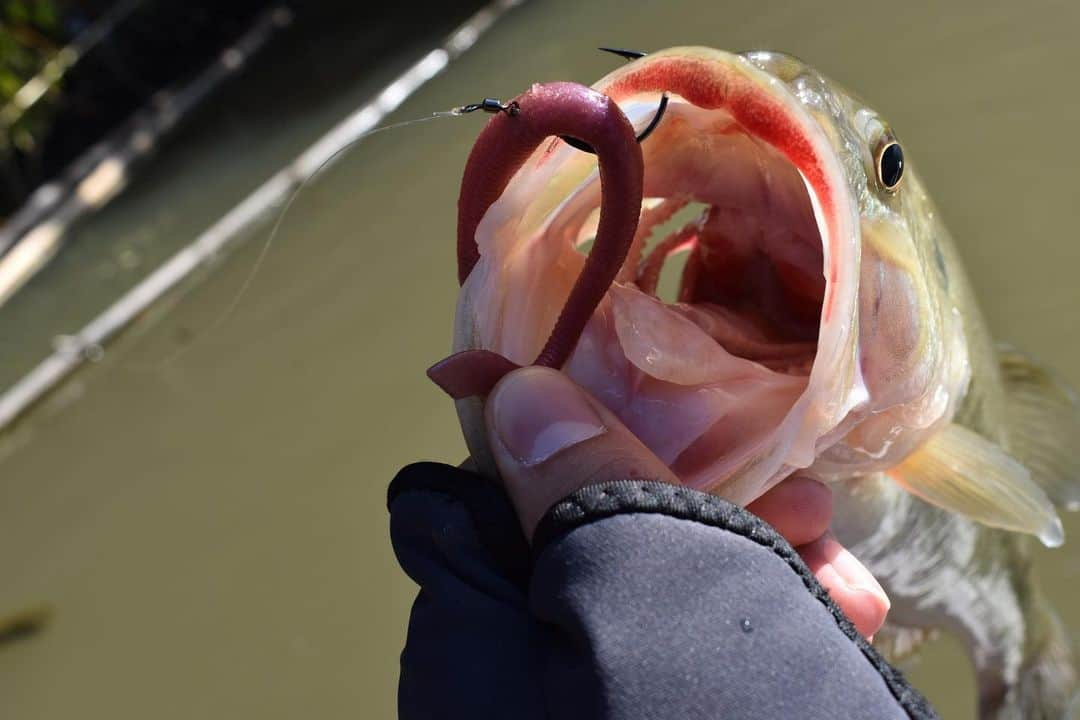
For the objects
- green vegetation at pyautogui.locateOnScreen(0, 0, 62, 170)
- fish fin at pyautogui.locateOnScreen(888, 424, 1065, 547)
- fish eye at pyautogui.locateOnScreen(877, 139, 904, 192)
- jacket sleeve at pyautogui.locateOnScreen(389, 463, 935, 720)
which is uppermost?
green vegetation at pyautogui.locateOnScreen(0, 0, 62, 170)

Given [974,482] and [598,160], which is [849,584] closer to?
[974,482]

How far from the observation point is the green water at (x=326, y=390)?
8.27 feet

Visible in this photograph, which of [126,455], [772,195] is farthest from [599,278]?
[126,455]

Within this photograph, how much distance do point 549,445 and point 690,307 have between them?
1.24ft

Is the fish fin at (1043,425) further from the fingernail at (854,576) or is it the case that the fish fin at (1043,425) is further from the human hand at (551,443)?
the human hand at (551,443)

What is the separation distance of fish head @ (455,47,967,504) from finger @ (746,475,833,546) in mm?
45

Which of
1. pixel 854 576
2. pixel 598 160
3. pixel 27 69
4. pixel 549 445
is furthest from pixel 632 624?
pixel 27 69

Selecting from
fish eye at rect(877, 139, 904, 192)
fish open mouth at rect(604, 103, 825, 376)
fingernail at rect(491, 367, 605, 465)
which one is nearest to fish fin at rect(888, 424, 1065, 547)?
fish open mouth at rect(604, 103, 825, 376)

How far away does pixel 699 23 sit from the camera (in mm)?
4254

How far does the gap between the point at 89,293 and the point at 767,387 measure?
4.31 m

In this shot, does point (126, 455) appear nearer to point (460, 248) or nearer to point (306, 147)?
point (306, 147)

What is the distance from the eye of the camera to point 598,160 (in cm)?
85

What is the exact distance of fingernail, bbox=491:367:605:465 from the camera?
0.84 meters

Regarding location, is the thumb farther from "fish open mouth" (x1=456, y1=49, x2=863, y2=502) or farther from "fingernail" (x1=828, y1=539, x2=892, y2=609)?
"fingernail" (x1=828, y1=539, x2=892, y2=609)
